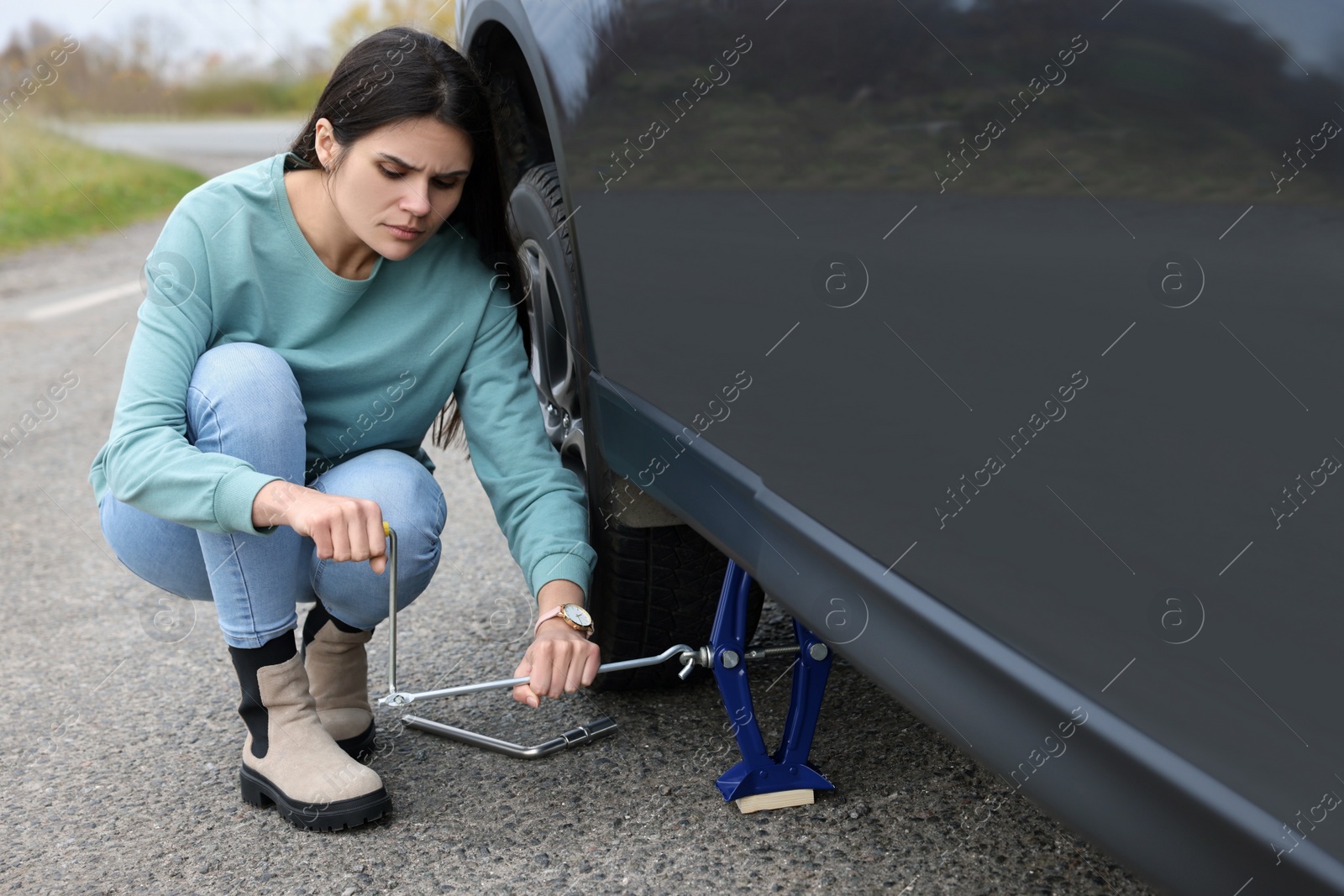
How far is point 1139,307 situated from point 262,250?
137 centimetres

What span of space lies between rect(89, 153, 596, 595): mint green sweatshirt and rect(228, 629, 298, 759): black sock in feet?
0.88

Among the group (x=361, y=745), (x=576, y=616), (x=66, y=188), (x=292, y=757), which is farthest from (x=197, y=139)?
(x=576, y=616)

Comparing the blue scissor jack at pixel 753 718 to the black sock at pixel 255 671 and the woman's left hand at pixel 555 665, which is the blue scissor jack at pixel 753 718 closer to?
the woman's left hand at pixel 555 665

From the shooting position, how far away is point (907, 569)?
114cm

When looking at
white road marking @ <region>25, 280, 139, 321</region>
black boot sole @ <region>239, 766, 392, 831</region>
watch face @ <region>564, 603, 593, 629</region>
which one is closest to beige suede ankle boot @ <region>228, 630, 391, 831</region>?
black boot sole @ <region>239, 766, 392, 831</region>

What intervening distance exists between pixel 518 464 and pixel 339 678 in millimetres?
471

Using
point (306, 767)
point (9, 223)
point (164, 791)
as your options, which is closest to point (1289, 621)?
point (306, 767)

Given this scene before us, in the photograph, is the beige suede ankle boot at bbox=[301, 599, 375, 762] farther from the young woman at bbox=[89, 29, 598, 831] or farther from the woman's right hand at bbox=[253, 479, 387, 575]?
the woman's right hand at bbox=[253, 479, 387, 575]

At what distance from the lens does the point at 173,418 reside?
5.54 feet

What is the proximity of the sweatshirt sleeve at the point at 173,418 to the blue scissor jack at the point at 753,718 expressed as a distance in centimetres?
65

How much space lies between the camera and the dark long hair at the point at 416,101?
171 cm

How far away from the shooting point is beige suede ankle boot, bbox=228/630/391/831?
1.75 m

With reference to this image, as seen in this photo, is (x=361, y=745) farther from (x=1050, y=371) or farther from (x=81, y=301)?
(x=81, y=301)

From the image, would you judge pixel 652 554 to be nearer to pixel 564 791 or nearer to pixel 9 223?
pixel 564 791
